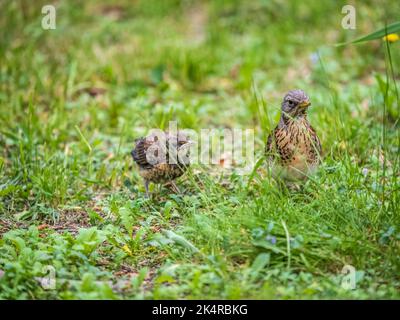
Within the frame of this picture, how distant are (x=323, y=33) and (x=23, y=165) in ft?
17.1

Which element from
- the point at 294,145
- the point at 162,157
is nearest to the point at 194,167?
the point at 162,157

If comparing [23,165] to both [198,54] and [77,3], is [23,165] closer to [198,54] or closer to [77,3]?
[198,54]

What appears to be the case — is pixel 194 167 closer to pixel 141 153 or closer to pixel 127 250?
pixel 141 153

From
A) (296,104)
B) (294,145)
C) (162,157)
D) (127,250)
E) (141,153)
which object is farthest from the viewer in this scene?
(141,153)

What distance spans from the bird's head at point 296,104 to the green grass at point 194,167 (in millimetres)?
226

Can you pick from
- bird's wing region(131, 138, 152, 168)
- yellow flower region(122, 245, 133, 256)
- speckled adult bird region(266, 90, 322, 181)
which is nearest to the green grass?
yellow flower region(122, 245, 133, 256)

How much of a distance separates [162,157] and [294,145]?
1148 mm

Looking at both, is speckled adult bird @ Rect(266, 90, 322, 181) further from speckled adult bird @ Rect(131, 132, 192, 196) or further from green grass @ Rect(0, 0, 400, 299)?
speckled adult bird @ Rect(131, 132, 192, 196)

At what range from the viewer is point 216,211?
16.4 feet

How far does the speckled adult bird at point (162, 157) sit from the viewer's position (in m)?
5.79

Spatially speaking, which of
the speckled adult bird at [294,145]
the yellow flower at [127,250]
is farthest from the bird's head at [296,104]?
the yellow flower at [127,250]

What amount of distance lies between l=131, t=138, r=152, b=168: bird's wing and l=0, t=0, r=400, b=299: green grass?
276mm

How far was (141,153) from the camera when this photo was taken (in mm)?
5953
